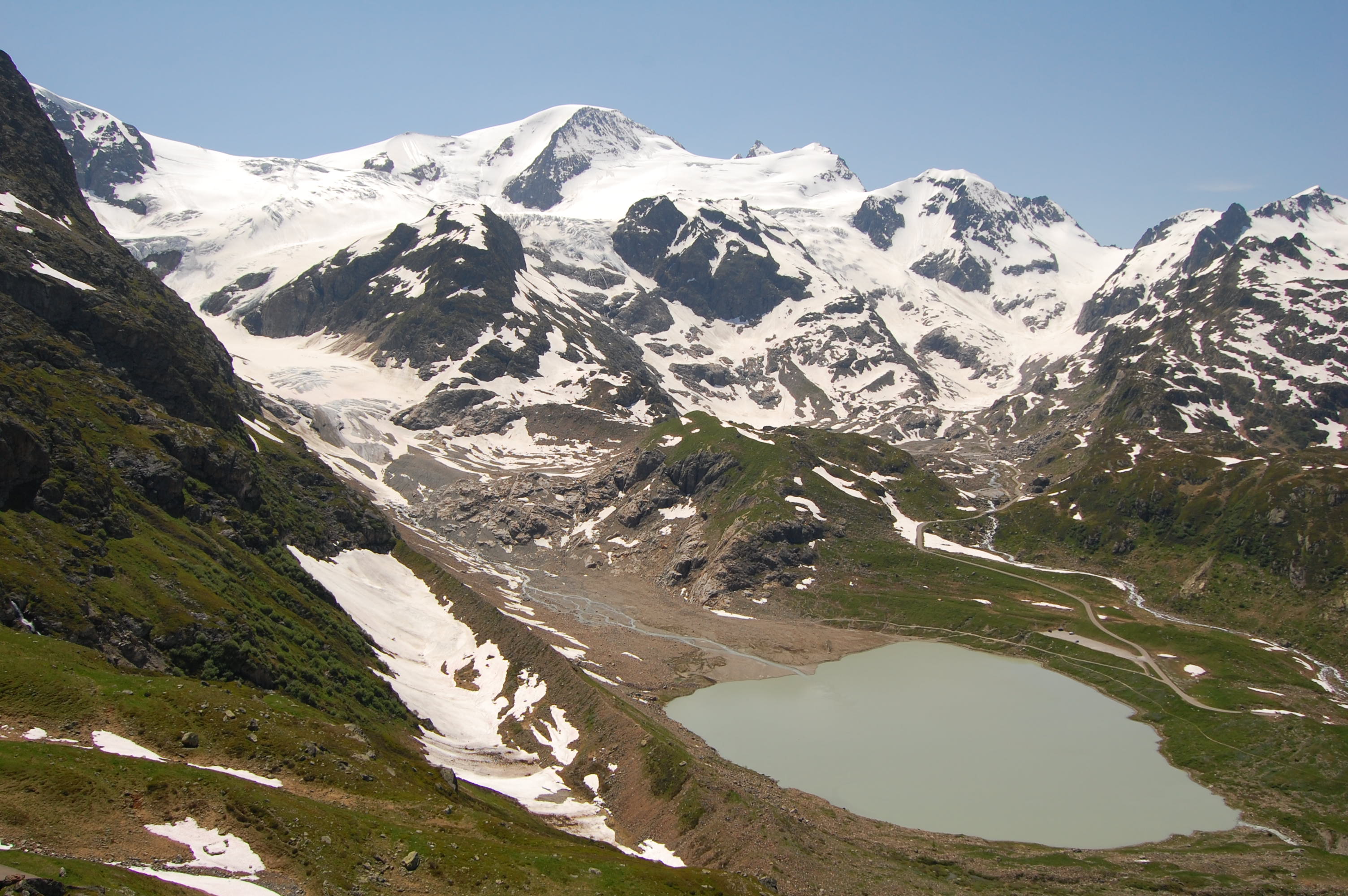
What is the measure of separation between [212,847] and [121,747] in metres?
8.28

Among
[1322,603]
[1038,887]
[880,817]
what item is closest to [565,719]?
[880,817]

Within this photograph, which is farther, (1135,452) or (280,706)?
(1135,452)

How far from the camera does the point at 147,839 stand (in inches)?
1197

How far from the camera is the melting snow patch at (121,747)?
118 ft

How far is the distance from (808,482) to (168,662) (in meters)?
147

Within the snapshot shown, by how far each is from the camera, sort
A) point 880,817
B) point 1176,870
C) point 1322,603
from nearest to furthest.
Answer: point 1176,870 → point 880,817 → point 1322,603

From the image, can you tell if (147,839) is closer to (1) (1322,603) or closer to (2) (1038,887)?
(2) (1038,887)

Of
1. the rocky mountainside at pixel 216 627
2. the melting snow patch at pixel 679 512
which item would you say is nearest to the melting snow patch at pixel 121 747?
the rocky mountainside at pixel 216 627

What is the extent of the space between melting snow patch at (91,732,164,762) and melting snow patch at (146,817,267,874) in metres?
4.95

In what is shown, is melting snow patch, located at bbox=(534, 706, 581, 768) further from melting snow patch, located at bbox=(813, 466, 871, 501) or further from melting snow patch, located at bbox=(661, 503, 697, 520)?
melting snow patch, located at bbox=(813, 466, 871, 501)

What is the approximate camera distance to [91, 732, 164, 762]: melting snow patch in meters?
A: 35.9

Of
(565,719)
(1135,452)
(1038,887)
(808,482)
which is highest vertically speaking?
(1135,452)

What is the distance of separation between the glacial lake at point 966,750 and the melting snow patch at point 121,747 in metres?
54.4

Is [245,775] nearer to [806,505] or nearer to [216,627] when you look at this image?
[216,627]
